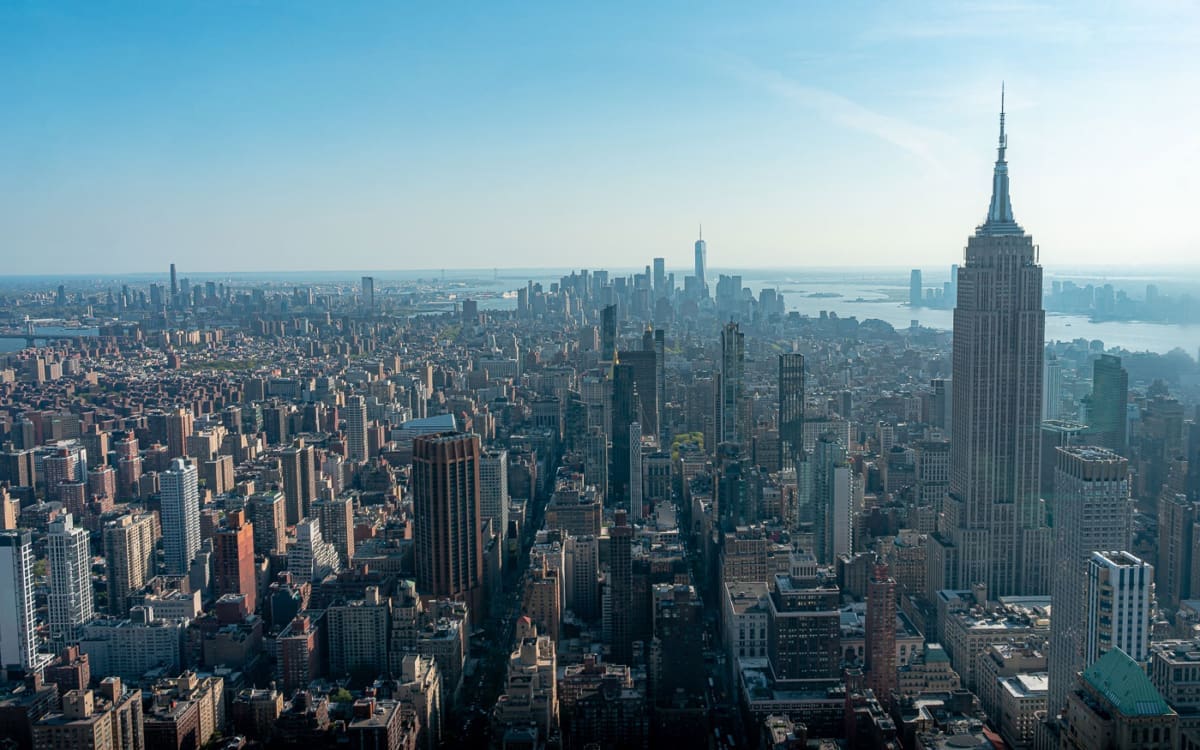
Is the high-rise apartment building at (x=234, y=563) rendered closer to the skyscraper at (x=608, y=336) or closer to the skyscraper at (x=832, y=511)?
the skyscraper at (x=832, y=511)

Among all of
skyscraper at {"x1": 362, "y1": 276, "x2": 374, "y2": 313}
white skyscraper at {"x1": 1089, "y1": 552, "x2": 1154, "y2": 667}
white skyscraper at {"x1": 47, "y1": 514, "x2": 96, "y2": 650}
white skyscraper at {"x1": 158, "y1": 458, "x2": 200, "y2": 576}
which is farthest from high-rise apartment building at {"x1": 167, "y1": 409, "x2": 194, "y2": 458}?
skyscraper at {"x1": 362, "y1": 276, "x2": 374, "y2": 313}

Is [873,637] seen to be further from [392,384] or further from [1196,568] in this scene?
[392,384]

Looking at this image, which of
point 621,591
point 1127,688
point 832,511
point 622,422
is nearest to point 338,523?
point 621,591

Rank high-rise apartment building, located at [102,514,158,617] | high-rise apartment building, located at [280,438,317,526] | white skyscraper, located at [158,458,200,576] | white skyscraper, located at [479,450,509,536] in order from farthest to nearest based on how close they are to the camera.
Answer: high-rise apartment building, located at [280,438,317,526] < white skyscraper, located at [479,450,509,536] < white skyscraper, located at [158,458,200,576] < high-rise apartment building, located at [102,514,158,617]

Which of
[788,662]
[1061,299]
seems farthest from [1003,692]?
[1061,299]

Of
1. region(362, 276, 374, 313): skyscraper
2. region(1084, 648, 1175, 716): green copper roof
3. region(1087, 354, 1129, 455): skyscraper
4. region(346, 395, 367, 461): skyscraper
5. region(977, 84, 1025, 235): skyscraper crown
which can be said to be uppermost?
region(977, 84, 1025, 235): skyscraper crown

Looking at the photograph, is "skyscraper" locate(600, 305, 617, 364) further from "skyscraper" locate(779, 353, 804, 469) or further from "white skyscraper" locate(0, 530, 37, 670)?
"white skyscraper" locate(0, 530, 37, 670)

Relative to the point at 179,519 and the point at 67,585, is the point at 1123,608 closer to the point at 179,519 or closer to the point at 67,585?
the point at 67,585
